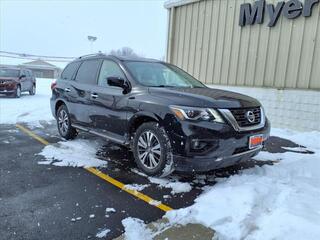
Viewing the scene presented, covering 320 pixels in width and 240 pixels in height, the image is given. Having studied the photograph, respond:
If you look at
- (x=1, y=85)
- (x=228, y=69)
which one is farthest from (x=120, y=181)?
(x=1, y=85)

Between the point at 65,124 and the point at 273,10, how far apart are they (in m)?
6.24

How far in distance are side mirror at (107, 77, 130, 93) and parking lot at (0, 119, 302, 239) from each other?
125 cm

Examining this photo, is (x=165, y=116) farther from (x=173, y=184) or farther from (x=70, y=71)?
(x=70, y=71)

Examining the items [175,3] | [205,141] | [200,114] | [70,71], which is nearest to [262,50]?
[175,3]

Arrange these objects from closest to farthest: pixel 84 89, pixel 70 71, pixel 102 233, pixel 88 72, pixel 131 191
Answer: pixel 102 233, pixel 131 191, pixel 84 89, pixel 88 72, pixel 70 71

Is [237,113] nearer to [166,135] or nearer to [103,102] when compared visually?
[166,135]

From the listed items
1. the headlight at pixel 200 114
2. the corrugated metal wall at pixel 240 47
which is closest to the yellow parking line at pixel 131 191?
the headlight at pixel 200 114

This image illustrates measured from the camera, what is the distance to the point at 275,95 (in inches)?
335

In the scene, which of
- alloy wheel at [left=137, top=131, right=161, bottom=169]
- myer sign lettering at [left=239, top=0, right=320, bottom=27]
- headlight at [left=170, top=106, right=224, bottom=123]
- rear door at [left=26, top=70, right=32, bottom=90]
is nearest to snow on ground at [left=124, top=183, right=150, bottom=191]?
alloy wheel at [left=137, top=131, right=161, bottom=169]

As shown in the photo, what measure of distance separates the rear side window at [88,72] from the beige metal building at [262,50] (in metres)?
5.01

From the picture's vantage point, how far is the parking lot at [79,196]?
3100 millimetres

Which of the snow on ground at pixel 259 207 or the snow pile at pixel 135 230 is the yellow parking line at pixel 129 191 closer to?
the snow on ground at pixel 259 207

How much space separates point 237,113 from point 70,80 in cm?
376

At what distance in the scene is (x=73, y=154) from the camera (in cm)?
556
